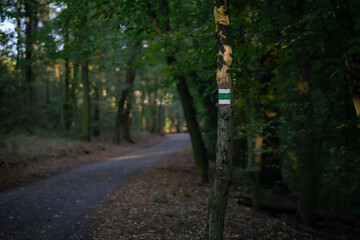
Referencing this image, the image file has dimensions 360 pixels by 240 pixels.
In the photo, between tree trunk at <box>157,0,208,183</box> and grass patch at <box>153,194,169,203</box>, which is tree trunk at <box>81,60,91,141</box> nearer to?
tree trunk at <box>157,0,208,183</box>

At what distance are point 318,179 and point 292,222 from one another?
1.70m

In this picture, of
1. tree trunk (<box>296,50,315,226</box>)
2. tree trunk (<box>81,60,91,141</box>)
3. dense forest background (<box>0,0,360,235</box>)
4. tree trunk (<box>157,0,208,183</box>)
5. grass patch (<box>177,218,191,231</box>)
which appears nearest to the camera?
dense forest background (<box>0,0,360,235</box>)

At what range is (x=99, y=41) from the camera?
8039 mm

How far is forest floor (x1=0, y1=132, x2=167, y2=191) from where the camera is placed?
953 cm

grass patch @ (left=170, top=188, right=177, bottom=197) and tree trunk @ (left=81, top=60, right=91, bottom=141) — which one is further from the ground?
tree trunk @ (left=81, top=60, right=91, bottom=141)

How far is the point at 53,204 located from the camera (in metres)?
7.37

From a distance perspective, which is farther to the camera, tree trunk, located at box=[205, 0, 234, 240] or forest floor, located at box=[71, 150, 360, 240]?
forest floor, located at box=[71, 150, 360, 240]

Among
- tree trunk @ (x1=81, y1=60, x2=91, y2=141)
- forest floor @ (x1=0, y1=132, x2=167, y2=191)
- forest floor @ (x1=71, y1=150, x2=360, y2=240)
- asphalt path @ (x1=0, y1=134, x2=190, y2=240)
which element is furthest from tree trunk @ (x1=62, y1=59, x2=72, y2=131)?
forest floor @ (x1=71, y1=150, x2=360, y2=240)

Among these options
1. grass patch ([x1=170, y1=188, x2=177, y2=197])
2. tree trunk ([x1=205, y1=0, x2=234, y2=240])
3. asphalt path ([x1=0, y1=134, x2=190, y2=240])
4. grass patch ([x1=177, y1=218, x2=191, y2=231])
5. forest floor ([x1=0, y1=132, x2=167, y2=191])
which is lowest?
grass patch ([x1=177, y1=218, x2=191, y2=231])

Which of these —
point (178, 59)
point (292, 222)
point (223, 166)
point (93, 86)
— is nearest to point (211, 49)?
point (223, 166)

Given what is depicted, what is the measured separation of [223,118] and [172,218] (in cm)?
417

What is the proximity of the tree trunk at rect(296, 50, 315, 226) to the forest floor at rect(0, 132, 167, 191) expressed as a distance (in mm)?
9110

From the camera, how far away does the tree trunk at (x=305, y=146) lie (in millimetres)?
7160

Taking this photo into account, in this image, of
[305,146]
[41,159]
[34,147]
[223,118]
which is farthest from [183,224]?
[34,147]
